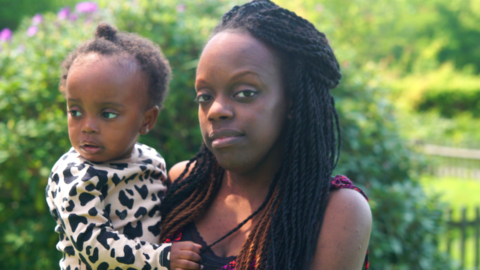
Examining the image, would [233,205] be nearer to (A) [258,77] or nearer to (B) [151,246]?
(B) [151,246]

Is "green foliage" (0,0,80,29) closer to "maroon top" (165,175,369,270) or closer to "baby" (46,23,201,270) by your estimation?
"baby" (46,23,201,270)

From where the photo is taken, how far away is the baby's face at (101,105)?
1915 mm

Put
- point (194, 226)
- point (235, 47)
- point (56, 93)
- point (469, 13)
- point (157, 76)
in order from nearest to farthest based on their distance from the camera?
1. point (235, 47)
2. point (194, 226)
3. point (157, 76)
4. point (56, 93)
5. point (469, 13)

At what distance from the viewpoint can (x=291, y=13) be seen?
1822mm

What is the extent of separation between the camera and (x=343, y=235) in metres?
1.57

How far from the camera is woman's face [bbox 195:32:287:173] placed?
1647 millimetres

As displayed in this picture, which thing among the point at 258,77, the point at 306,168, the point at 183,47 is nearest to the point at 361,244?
the point at 306,168

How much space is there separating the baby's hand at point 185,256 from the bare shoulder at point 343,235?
0.47 meters

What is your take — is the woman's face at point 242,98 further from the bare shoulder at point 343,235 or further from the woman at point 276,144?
the bare shoulder at point 343,235

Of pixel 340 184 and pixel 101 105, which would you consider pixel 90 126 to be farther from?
pixel 340 184

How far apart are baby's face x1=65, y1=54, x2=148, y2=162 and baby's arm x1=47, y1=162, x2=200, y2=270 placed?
0.15 metres

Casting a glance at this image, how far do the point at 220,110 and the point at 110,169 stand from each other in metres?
0.63

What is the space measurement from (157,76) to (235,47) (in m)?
0.62

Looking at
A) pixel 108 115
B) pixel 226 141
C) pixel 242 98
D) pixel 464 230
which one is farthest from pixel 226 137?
pixel 464 230
